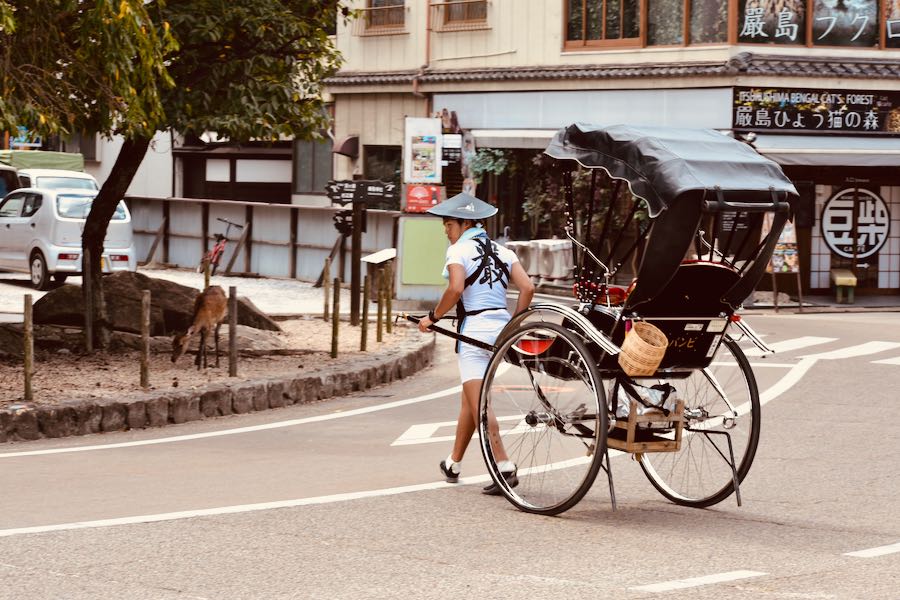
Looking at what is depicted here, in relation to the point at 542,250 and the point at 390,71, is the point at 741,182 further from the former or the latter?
the point at 390,71

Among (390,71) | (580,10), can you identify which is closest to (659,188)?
(580,10)

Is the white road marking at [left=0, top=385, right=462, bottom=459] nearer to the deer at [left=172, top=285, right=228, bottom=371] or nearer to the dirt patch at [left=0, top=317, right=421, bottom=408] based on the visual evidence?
the dirt patch at [left=0, top=317, right=421, bottom=408]

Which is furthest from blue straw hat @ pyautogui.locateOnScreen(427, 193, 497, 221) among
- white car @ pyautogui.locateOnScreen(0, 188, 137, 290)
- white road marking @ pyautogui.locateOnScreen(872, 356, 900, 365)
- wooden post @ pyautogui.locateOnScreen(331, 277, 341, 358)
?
white car @ pyautogui.locateOnScreen(0, 188, 137, 290)

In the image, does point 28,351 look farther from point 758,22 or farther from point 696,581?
point 758,22

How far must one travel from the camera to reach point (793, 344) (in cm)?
1852

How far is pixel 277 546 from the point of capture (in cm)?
702

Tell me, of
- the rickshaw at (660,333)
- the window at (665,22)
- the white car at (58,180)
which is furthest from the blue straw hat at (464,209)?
the white car at (58,180)

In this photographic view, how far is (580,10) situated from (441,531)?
2160 cm

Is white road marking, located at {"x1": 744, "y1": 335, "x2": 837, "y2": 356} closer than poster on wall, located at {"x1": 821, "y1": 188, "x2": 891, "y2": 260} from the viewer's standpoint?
Yes

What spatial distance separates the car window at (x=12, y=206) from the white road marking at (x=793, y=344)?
1444cm

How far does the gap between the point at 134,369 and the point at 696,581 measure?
833 centimetres

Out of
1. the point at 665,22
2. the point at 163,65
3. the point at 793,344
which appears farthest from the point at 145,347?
the point at 665,22

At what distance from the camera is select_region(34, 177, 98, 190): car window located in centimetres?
2758

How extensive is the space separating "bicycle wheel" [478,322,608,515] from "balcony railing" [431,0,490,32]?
2159 cm
